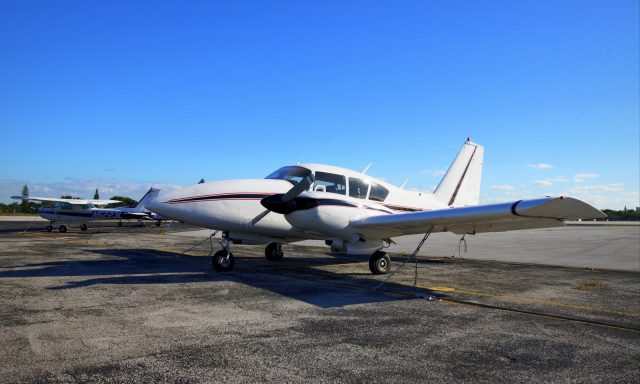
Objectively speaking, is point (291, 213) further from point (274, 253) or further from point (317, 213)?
point (274, 253)

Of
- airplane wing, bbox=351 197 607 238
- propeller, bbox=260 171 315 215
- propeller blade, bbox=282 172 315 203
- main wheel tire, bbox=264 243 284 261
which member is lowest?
main wheel tire, bbox=264 243 284 261

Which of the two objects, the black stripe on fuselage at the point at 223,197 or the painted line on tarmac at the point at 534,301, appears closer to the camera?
the painted line on tarmac at the point at 534,301

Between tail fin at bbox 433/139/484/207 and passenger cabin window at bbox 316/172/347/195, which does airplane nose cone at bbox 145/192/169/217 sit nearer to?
passenger cabin window at bbox 316/172/347/195

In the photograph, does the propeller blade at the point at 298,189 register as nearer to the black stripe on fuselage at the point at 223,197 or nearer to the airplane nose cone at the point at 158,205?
the black stripe on fuselage at the point at 223,197

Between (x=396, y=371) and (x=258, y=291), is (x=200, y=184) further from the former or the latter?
(x=396, y=371)

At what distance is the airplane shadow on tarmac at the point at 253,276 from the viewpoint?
8.59 meters

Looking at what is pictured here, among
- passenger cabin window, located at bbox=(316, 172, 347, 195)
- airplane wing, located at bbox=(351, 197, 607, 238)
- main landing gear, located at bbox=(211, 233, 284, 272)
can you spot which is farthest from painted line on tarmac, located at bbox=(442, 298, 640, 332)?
main landing gear, located at bbox=(211, 233, 284, 272)

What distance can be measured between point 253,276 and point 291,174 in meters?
3.03

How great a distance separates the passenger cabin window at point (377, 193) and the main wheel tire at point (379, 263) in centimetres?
161

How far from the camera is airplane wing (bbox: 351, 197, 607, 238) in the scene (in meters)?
7.18

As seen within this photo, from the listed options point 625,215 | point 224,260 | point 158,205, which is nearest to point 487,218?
point 224,260

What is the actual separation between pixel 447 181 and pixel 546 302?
8.78 m

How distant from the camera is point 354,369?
4.27 meters

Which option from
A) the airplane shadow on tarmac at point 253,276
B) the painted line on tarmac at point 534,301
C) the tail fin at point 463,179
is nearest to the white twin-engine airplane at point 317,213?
the airplane shadow on tarmac at point 253,276
